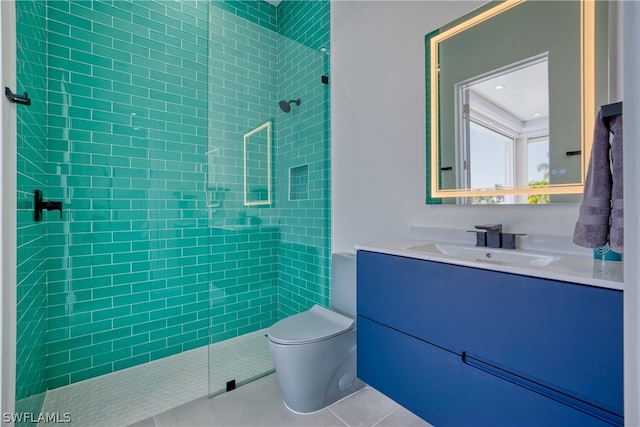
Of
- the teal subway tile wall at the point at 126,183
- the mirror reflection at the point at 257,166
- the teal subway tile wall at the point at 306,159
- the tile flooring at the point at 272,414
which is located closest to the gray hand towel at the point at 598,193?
the tile flooring at the point at 272,414

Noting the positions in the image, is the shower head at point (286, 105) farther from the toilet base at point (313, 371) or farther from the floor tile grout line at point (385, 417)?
the floor tile grout line at point (385, 417)

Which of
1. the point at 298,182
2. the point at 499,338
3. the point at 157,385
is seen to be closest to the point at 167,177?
the point at 298,182

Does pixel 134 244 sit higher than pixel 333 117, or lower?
lower

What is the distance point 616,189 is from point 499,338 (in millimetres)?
535

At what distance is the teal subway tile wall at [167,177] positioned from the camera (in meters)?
1.89

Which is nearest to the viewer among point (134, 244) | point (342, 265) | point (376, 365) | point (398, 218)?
point (376, 365)

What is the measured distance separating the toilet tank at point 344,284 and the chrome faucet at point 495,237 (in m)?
0.73

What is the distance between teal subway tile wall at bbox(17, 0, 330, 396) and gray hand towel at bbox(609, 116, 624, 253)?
164 centimetres

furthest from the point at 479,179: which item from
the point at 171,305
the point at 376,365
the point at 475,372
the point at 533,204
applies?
the point at 171,305

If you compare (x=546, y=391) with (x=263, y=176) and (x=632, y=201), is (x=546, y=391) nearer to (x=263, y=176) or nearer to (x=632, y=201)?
(x=632, y=201)

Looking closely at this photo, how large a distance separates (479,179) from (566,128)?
0.39 metres

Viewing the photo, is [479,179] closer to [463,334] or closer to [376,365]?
[463,334]

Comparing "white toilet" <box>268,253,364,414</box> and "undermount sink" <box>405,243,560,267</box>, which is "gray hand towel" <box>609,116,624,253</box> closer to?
"undermount sink" <box>405,243,560,267</box>

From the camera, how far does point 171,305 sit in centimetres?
227
